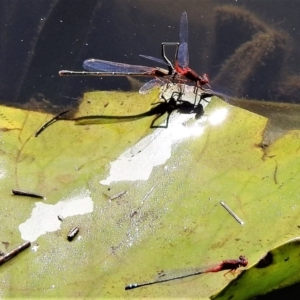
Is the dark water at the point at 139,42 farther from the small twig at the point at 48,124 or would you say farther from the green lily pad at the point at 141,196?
the green lily pad at the point at 141,196

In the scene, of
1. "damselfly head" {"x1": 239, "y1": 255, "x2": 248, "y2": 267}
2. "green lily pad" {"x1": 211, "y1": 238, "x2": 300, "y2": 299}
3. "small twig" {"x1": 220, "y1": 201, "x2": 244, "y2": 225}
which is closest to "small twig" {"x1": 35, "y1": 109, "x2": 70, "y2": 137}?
"small twig" {"x1": 220, "y1": 201, "x2": 244, "y2": 225}

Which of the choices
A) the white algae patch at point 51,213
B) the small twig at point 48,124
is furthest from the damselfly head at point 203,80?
the white algae patch at point 51,213

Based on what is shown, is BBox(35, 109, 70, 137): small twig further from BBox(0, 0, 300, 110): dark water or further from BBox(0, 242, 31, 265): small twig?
BBox(0, 242, 31, 265): small twig

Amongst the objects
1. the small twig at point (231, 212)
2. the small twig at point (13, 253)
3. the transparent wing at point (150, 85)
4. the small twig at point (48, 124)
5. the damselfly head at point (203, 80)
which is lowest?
the small twig at point (13, 253)

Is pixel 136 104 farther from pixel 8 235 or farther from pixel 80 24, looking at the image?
pixel 8 235

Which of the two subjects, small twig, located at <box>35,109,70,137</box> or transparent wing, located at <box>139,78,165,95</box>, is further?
transparent wing, located at <box>139,78,165,95</box>

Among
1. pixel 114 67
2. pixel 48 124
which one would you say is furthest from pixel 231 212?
pixel 114 67
